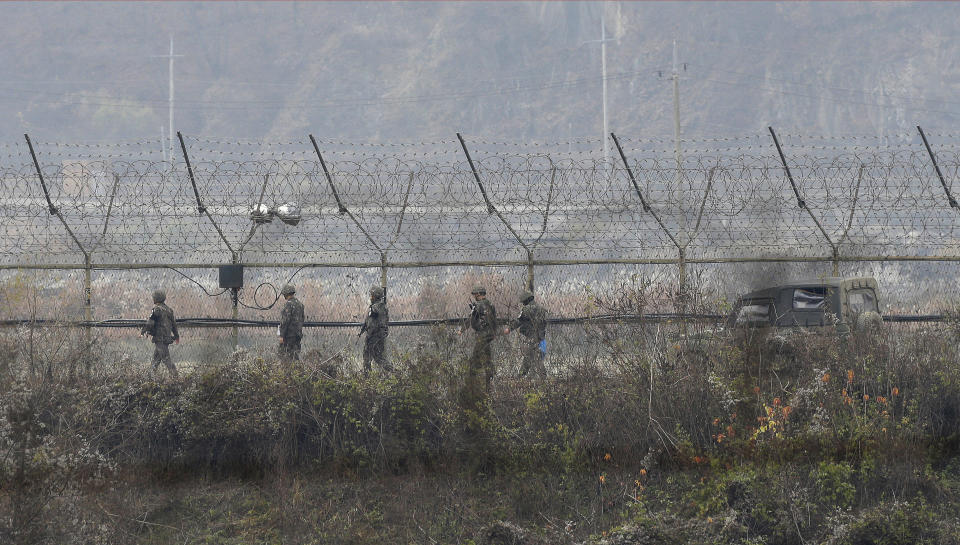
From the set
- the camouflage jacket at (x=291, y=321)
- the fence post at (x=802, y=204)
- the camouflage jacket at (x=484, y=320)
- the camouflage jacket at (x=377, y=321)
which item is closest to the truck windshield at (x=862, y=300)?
the fence post at (x=802, y=204)

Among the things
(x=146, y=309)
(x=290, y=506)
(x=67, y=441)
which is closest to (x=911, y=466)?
(x=290, y=506)

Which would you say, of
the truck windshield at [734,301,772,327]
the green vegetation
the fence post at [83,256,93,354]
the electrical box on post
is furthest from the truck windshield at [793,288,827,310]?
the fence post at [83,256,93,354]

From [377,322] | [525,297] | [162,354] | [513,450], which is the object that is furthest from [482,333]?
[162,354]

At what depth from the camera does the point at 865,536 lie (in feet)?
26.7

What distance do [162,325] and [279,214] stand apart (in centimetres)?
211

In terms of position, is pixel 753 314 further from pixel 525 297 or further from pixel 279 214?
pixel 279 214

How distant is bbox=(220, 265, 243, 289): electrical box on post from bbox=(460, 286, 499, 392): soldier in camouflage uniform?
3047 millimetres

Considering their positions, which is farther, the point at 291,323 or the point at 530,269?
the point at 291,323

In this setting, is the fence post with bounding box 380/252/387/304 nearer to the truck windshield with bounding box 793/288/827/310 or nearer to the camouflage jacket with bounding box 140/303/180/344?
the camouflage jacket with bounding box 140/303/180/344

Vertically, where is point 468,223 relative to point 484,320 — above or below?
above

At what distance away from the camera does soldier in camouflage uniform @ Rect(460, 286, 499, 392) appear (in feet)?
32.1

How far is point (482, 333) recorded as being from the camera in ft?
34.6

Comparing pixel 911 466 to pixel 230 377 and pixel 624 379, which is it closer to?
pixel 624 379

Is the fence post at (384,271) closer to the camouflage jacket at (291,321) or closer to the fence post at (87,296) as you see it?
the camouflage jacket at (291,321)
